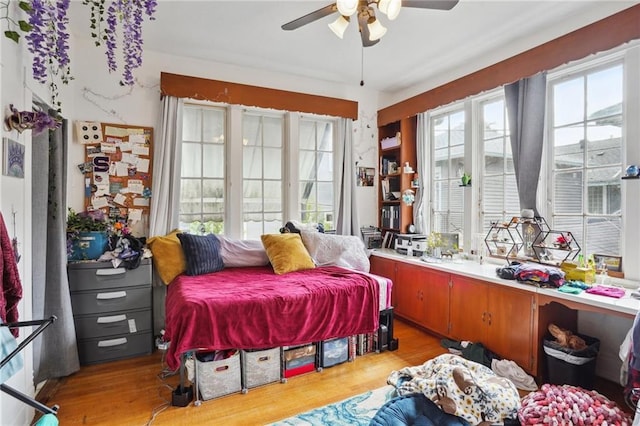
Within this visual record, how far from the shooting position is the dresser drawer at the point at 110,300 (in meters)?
2.73

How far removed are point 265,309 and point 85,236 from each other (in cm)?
169

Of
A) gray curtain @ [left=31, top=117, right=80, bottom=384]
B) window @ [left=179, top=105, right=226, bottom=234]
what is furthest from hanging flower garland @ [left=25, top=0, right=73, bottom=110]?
window @ [left=179, top=105, right=226, bottom=234]

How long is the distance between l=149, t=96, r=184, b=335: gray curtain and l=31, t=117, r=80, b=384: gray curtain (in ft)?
2.35

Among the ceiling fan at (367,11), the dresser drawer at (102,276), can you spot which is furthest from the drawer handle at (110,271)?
the ceiling fan at (367,11)

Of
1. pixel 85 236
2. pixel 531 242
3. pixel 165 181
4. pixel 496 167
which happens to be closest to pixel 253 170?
pixel 165 181

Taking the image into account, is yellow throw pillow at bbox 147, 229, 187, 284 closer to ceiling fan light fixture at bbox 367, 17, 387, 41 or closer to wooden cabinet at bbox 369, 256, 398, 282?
wooden cabinet at bbox 369, 256, 398, 282

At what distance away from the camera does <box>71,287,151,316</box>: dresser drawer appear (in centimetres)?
273

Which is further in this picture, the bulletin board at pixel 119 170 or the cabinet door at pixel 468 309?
the bulletin board at pixel 119 170

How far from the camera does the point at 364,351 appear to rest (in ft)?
9.75

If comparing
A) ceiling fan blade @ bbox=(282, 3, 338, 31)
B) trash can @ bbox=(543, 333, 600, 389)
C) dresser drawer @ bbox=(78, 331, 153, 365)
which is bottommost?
dresser drawer @ bbox=(78, 331, 153, 365)

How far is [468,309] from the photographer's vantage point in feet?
9.64

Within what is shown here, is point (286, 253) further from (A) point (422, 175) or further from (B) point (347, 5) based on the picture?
(B) point (347, 5)

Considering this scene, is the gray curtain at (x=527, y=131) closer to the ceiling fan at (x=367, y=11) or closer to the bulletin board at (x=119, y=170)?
the ceiling fan at (x=367, y=11)

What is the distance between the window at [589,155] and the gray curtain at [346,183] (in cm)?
205
